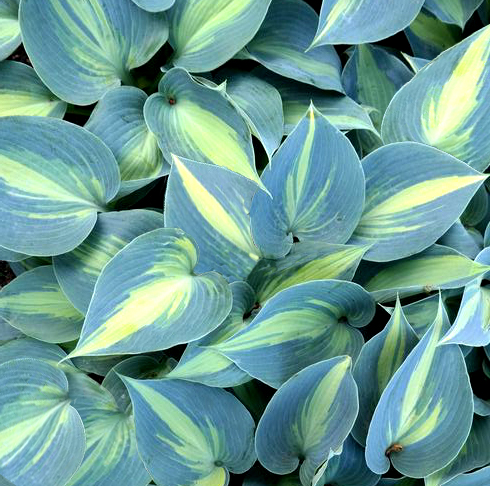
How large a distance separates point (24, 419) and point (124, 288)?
23 cm

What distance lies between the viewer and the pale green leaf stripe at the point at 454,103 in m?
0.93

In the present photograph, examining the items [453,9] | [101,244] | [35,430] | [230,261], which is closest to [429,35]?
[453,9]

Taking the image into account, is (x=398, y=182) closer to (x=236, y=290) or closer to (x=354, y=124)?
(x=354, y=124)

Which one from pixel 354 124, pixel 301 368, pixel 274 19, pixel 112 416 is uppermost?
pixel 274 19

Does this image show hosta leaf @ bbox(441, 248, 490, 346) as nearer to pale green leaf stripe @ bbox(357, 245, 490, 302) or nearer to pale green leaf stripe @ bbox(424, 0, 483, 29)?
pale green leaf stripe @ bbox(357, 245, 490, 302)

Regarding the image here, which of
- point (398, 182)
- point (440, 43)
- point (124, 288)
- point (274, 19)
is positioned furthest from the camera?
point (440, 43)

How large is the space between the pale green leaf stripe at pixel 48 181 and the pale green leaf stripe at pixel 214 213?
0.12 metres

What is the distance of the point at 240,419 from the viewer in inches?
34.5

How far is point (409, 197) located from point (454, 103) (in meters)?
0.16

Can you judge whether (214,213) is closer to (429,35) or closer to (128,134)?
(128,134)

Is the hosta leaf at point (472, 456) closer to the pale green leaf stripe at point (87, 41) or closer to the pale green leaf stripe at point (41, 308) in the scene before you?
the pale green leaf stripe at point (41, 308)

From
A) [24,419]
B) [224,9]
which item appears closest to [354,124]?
[224,9]

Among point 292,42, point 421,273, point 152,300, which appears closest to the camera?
point 152,300

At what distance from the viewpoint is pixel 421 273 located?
0.92m
